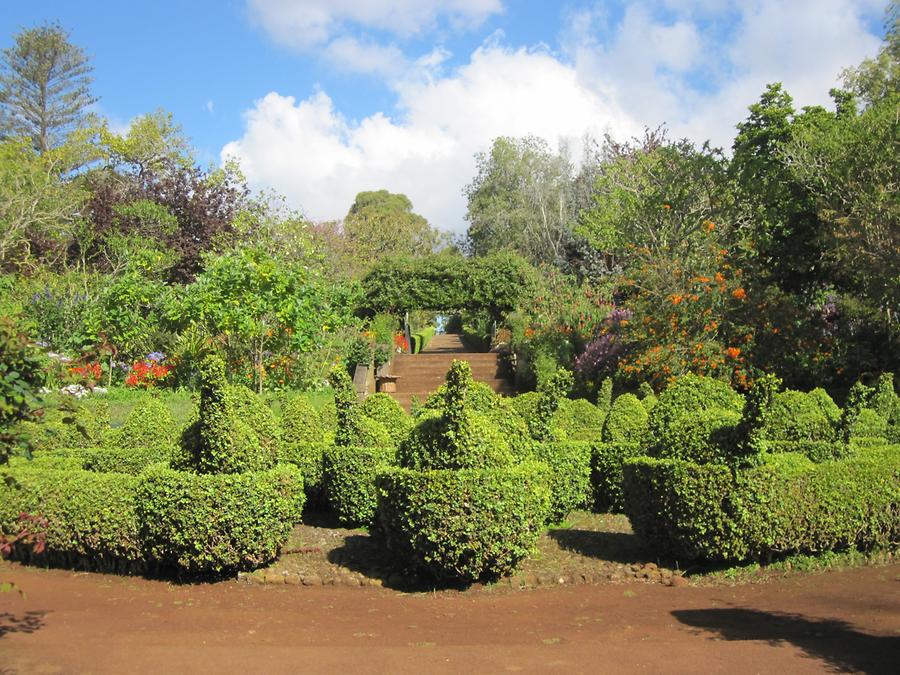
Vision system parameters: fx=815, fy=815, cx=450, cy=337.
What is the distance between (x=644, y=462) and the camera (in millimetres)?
7273

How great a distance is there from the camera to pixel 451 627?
5.61 meters

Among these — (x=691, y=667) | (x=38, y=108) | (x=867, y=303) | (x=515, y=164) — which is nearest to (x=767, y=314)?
(x=867, y=303)

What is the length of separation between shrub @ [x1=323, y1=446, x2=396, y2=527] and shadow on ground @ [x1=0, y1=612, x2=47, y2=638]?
3171 millimetres

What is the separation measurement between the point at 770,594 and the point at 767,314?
10.5 meters

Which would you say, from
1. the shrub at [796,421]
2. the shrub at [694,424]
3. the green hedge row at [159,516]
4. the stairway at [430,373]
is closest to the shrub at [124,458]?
the green hedge row at [159,516]

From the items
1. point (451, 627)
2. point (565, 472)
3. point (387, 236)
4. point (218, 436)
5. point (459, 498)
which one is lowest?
point (451, 627)

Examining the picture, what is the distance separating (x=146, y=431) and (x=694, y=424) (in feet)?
18.4

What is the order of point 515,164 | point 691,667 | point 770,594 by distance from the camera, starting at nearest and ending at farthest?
point 691,667 → point 770,594 → point 515,164

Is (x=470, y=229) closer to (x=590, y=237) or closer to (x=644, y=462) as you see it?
(x=590, y=237)

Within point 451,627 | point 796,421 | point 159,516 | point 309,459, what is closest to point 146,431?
point 309,459

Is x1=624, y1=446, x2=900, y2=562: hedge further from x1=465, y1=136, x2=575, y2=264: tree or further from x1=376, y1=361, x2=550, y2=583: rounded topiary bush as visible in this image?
x1=465, y1=136, x2=575, y2=264: tree

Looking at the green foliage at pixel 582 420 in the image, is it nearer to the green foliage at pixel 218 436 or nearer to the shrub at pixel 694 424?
the shrub at pixel 694 424

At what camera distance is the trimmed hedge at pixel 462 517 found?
6352mm

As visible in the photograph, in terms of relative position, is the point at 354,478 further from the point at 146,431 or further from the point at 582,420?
the point at 582,420
